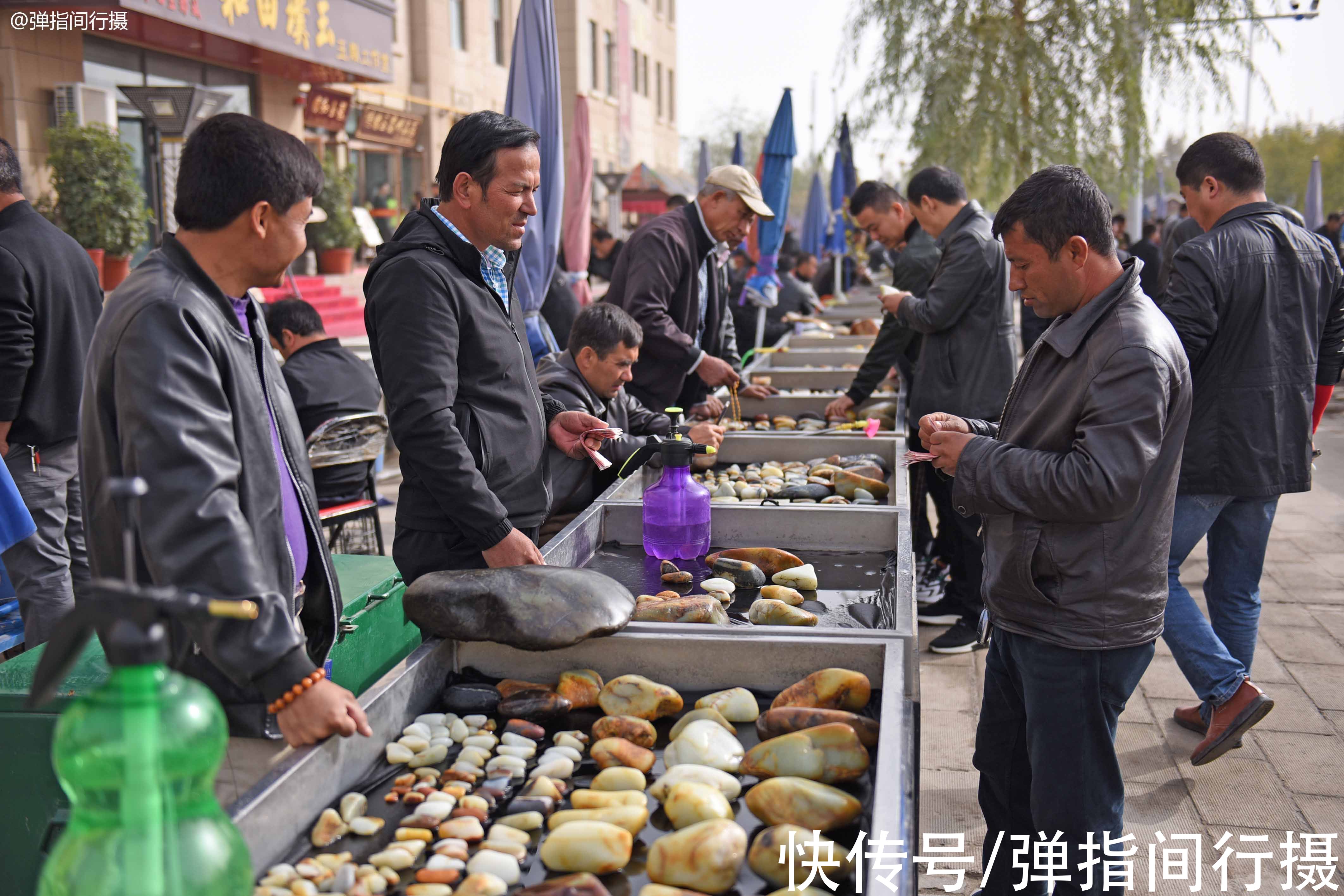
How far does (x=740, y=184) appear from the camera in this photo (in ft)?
15.4

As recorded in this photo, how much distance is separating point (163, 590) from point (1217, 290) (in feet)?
11.1

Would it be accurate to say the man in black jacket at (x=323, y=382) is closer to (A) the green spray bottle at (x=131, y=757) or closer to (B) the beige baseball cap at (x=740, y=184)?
(B) the beige baseball cap at (x=740, y=184)

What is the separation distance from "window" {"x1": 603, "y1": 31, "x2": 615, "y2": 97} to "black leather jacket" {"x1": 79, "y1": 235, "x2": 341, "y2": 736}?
33609 millimetres

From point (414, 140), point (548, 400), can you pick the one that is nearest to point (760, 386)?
point (548, 400)

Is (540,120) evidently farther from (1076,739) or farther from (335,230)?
(335,230)

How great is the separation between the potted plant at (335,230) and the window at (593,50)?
647 inches

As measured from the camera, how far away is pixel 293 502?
6.25 feet

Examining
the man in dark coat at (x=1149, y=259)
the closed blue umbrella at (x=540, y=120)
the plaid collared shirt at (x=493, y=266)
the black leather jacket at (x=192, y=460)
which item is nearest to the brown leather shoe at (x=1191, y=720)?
the plaid collared shirt at (x=493, y=266)

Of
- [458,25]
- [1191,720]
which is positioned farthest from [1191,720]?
[458,25]

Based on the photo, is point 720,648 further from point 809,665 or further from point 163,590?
point 163,590

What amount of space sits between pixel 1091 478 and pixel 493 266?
58.9 inches

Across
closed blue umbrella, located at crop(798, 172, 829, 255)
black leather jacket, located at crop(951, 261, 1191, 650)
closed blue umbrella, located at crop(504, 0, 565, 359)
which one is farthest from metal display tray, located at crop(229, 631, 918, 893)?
closed blue umbrella, located at crop(798, 172, 829, 255)

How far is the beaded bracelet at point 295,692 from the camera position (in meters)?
1.55

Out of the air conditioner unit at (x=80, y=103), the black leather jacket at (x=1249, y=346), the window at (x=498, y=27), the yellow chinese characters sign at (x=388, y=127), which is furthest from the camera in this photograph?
the window at (x=498, y=27)
